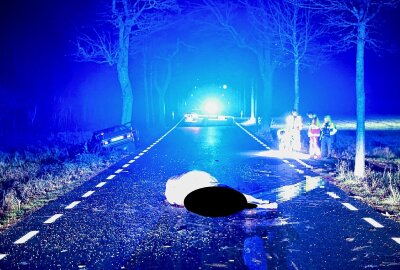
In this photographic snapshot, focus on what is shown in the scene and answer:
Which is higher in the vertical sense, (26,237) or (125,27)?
(125,27)

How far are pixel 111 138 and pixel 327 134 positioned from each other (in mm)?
10764

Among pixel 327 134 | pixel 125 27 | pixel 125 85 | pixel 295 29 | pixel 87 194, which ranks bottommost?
pixel 87 194

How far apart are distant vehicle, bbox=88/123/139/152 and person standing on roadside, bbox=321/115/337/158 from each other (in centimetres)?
1028

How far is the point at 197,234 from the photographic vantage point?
7195mm

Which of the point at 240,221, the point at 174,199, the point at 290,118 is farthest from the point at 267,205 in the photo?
the point at 290,118

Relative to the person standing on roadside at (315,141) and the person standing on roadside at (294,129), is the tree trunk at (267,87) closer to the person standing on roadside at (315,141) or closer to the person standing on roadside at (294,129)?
the person standing on roadside at (294,129)

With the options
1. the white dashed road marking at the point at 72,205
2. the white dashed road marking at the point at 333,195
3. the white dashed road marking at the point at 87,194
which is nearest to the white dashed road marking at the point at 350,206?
Result: the white dashed road marking at the point at 333,195

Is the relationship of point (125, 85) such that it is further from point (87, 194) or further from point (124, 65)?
point (87, 194)

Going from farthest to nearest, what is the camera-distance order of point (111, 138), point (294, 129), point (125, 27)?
point (125, 27), point (111, 138), point (294, 129)

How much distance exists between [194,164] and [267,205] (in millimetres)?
7493

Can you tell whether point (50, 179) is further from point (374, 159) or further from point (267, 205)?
point (374, 159)

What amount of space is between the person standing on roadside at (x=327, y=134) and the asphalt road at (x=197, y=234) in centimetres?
596

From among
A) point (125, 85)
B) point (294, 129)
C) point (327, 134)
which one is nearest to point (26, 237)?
point (327, 134)

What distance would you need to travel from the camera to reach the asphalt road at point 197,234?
5.94 meters
